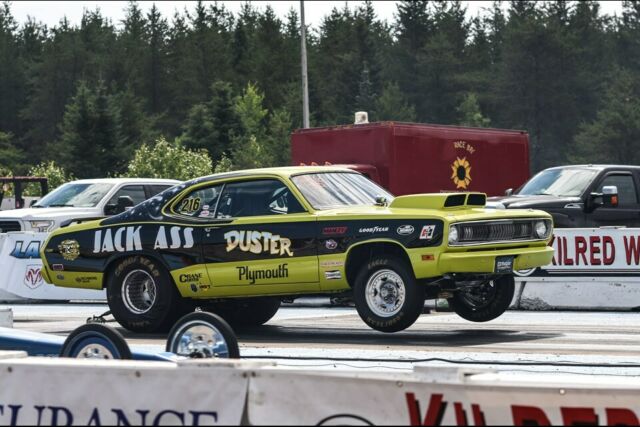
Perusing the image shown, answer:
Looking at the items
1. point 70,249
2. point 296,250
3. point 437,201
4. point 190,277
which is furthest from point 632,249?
point 70,249

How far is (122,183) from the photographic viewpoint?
22094 millimetres

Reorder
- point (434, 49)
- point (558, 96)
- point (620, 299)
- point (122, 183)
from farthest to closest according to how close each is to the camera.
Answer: point (434, 49) → point (558, 96) → point (122, 183) → point (620, 299)

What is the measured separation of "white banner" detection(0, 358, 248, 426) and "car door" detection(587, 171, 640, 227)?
14.3m

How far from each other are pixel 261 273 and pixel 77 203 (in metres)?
10.3

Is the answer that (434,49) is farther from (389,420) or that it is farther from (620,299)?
(389,420)

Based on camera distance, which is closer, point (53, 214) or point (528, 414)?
point (528, 414)

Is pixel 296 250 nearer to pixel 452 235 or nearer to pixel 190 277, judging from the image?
pixel 190 277

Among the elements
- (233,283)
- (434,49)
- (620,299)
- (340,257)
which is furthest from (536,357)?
(434,49)

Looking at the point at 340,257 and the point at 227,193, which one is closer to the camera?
the point at 340,257

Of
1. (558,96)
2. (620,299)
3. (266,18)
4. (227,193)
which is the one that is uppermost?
(266,18)

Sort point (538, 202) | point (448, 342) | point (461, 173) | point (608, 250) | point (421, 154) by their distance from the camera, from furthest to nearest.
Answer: point (461, 173) → point (421, 154) → point (538, 202) → point (608, 250) → point (448, 342)

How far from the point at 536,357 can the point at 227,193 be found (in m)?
3.96

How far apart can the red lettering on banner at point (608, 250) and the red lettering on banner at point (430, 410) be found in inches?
460

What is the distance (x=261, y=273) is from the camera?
12234 millimetres
